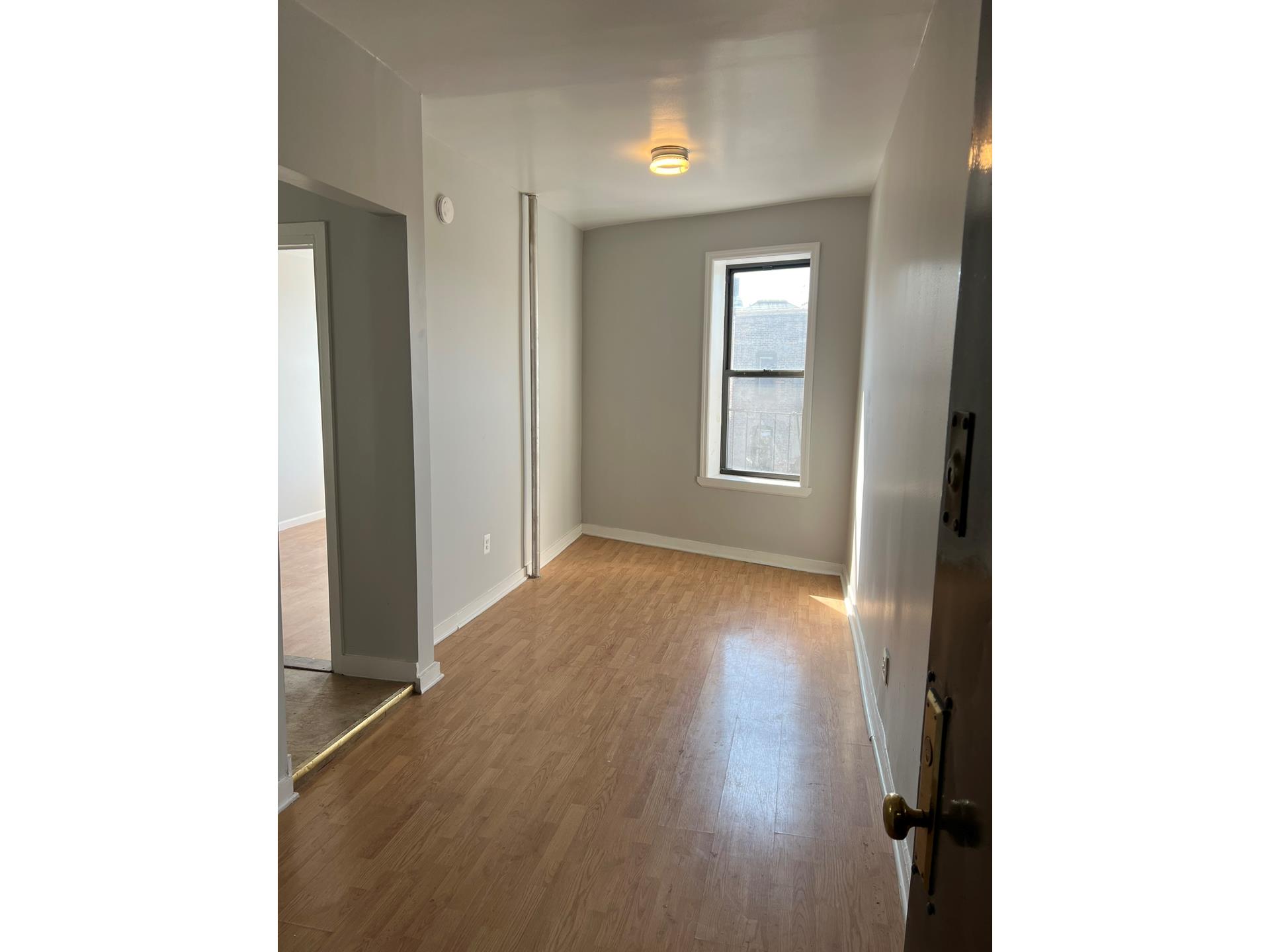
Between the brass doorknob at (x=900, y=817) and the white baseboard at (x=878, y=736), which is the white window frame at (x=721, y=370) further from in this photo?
the brass doorknob at (x=900, y=817)

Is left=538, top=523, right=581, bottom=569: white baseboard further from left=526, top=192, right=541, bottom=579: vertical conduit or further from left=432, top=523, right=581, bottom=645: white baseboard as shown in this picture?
left=526, top=192, right=541, bottom=579: vertical conduit

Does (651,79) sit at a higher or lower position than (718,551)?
higher

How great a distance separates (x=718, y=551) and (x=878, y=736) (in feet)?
9.27

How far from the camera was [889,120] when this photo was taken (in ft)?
10.3

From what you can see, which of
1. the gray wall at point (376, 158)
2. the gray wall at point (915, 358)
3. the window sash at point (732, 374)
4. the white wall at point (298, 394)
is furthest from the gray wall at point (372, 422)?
the white wall at point (298, 394)

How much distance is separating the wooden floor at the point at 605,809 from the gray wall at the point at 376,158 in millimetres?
630

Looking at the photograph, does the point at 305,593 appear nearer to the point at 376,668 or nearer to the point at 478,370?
the point at 376,668

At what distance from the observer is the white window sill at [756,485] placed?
5.10 meters

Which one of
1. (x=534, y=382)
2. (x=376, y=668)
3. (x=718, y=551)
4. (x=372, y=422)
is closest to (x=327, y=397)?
(x=372, y=422)

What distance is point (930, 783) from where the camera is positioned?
0.80m

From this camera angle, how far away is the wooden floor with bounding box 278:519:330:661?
12.1ft

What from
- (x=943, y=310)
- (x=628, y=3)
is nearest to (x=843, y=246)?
(x=628, y=3)
